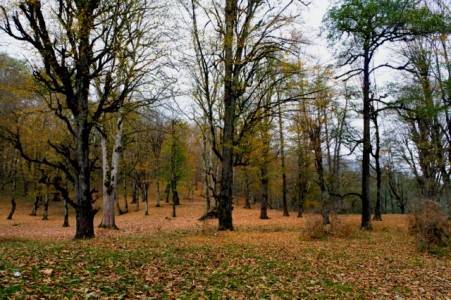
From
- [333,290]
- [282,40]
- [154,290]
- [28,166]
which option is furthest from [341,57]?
[28,166]

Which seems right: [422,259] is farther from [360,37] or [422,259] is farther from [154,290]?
[360,37]

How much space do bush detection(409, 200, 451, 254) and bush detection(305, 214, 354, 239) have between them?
2.64 metres

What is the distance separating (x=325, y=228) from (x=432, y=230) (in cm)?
365

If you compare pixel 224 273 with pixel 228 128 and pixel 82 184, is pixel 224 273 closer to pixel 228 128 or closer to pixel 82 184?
pixel 82 184

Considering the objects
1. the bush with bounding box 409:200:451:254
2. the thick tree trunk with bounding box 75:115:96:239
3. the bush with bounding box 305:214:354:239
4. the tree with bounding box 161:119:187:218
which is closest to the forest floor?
the bush with bounding box 409:200:451:254

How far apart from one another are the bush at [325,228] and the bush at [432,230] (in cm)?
264

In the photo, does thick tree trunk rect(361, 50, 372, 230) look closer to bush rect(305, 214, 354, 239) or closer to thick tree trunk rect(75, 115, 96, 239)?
bush rect(305, 214, 354, 239)

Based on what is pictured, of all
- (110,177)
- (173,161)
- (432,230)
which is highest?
(173,161)

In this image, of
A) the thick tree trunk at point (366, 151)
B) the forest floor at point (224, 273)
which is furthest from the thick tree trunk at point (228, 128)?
the thick tree trunk at point (366, 151)

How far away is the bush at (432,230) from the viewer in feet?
38.4

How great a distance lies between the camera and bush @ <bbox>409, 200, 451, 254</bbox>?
460 inches

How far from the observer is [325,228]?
45.5ft

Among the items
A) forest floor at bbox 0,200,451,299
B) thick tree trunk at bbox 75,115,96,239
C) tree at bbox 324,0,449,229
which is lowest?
forest floor at bbox 0,200,451,299

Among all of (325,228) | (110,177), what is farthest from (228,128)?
(110,177)
